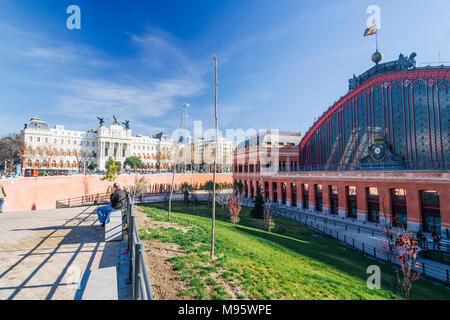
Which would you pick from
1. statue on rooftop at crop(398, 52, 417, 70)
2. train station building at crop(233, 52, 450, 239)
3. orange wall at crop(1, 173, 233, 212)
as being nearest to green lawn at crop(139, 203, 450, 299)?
train station building at crop(233, 52, 450, 239)

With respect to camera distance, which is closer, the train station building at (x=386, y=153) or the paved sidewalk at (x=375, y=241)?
the paved sidewalk at (x=375, y=241)

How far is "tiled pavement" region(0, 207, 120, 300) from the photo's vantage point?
5.50m

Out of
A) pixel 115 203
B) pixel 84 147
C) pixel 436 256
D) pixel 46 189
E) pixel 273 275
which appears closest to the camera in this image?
pixel 273 275

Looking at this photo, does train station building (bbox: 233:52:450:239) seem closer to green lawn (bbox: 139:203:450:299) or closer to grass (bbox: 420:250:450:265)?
grass (bbox: 420:250:450:265)

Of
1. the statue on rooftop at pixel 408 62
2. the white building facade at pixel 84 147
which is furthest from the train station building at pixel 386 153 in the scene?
the white building facade at pixel 84 147

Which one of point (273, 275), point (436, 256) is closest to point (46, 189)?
point (273, 275)

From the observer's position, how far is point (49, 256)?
24.3ft

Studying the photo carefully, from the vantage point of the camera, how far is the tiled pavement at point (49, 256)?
217 inches

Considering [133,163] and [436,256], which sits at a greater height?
[133,163]

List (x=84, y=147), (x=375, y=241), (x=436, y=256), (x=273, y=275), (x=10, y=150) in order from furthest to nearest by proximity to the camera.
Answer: (x=84, y=147)
(x=10, y=150)
(x=375, y=241)
(x=436, y=256)
(x=273, y=275)

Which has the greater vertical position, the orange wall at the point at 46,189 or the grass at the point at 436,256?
the orange wall at the point at 46,189

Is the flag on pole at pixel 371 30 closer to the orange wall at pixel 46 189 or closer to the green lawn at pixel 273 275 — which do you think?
the green lawn at pixel 273 275

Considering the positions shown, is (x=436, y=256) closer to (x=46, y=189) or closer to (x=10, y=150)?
(x=46, y=189)

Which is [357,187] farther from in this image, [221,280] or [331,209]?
[221,280]
